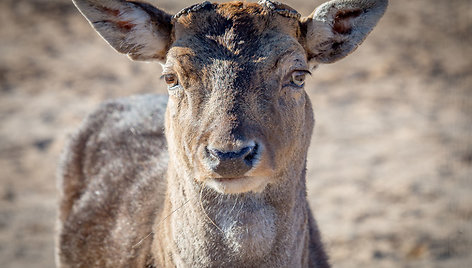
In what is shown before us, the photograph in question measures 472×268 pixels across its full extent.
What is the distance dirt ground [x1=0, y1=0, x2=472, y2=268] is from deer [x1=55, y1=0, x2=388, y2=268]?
306 centimetres

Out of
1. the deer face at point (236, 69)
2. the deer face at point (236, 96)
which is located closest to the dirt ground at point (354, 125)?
the deer face at point (236, 69)

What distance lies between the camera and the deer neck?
3.40 metres

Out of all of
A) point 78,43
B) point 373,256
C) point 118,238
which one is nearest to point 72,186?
point 118,238

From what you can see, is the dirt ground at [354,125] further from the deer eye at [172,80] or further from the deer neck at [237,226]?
the deer eye at [172,80]

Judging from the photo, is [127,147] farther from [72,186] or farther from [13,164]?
[13,164]

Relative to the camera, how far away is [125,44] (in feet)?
12.9

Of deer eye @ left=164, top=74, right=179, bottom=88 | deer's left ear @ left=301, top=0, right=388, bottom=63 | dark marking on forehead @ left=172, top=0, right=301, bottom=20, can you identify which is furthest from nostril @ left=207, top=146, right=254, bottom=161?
deer's left ear @ left=301, top=0, right=388, bottom=63

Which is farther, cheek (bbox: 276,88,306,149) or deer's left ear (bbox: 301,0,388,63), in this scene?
deer's left ear (bbox: 301,0,388,63)

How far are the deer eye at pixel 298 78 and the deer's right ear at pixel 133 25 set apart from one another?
3.04 ft

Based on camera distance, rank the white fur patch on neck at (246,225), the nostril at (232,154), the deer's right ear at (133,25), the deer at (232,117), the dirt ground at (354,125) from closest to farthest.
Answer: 1. the nostril at (232,154)
2. the deer at (232,117)
3. the white fur patch on neck at (246,225)
4. the deer's right ear at (133,25)
5. the dirt ground at (354,125)

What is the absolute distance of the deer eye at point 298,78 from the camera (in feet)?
11.8

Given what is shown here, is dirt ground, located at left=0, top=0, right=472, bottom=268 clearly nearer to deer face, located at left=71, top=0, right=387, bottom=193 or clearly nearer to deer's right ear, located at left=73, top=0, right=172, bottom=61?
deer face, located at left=71, top=0, right=387, bottom=193

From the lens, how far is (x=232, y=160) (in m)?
2.98

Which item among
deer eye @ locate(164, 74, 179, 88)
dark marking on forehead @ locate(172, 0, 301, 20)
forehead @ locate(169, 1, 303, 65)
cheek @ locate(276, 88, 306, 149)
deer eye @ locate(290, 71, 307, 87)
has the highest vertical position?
dark marking on forehead @ locate(172, 0, 301, 20)
